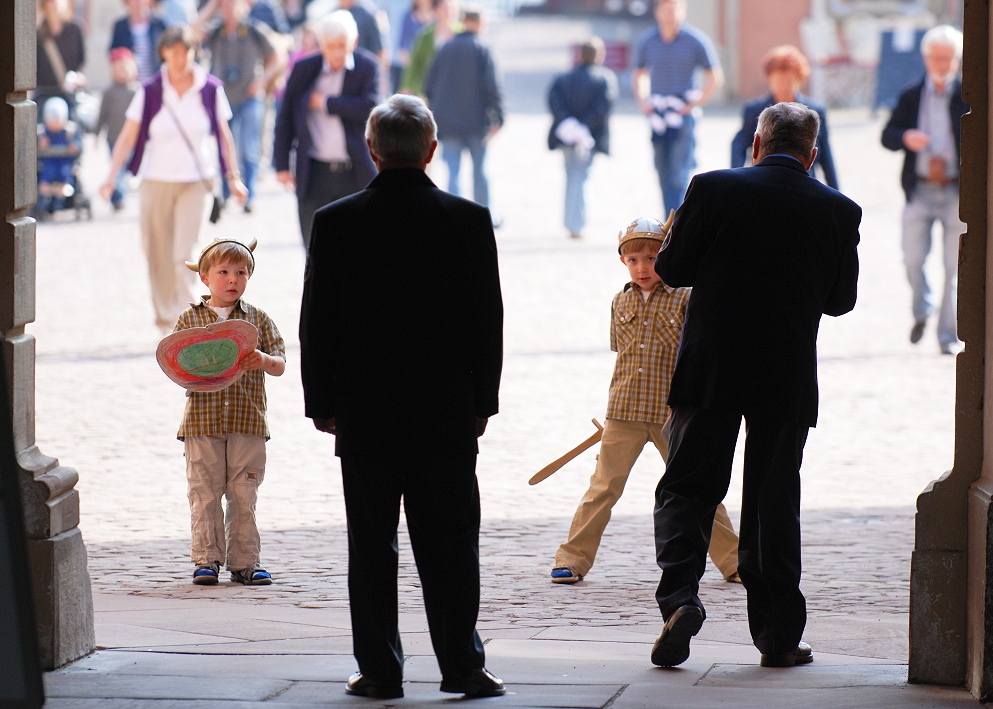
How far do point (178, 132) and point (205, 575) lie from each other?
220 inches

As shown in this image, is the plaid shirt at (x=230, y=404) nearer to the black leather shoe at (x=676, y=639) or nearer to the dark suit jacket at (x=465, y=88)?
the black leather shoe at (x=676, y=639)

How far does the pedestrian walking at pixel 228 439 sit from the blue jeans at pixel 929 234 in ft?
20.0

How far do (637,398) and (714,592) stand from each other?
785 millimetres

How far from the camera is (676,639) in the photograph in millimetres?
5055

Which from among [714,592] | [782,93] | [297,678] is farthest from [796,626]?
[782,93]

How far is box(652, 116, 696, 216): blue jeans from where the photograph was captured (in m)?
16.0

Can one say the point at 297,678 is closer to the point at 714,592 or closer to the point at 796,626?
the point at 796,626

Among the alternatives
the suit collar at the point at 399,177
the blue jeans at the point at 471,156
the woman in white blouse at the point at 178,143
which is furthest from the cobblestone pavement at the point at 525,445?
the woman in white blouse at the point at 178,143

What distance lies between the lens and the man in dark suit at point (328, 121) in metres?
11.2

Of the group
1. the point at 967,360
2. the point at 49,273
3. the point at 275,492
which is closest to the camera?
the point at 967,360

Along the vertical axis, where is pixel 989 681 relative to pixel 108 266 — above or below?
below

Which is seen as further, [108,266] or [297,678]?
[108,266]

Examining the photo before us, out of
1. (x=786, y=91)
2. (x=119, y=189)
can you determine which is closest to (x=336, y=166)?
(x=786, y=91)

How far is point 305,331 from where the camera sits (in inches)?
182
